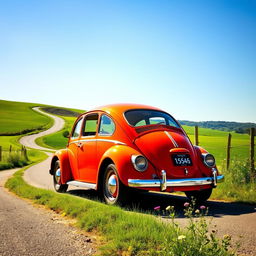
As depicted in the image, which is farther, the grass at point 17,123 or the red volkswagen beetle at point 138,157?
the grass at point 17,123

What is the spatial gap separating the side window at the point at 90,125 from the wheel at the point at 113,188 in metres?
1.56

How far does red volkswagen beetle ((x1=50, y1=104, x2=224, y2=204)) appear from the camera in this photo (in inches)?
249

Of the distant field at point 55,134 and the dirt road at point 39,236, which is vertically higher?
the dirt road at point 39,236

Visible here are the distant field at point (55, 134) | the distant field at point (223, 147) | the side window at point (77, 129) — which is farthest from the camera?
the distant field at point (55, 134)

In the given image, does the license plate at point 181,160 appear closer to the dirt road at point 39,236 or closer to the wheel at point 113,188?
the wheel at point 113,188

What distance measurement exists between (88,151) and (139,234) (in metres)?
4.09

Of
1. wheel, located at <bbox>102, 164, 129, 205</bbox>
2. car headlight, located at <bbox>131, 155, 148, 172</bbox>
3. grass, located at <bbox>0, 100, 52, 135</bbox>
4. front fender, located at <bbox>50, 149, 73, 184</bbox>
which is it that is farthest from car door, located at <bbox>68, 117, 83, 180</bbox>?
grass, located at <bbox>0, 100, 52, 135</bbox>

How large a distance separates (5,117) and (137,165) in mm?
96887

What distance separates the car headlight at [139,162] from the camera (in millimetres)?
6285

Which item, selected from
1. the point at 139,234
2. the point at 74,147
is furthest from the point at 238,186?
the point at 139,234

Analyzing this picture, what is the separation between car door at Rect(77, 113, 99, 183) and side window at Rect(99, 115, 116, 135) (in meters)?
0.19

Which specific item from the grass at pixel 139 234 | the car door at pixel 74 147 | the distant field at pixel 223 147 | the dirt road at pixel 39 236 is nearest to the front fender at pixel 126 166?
the grass at pixel 139 234

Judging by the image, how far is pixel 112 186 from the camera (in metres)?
6.79

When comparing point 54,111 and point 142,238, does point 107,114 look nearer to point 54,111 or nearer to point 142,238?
point 142,238
